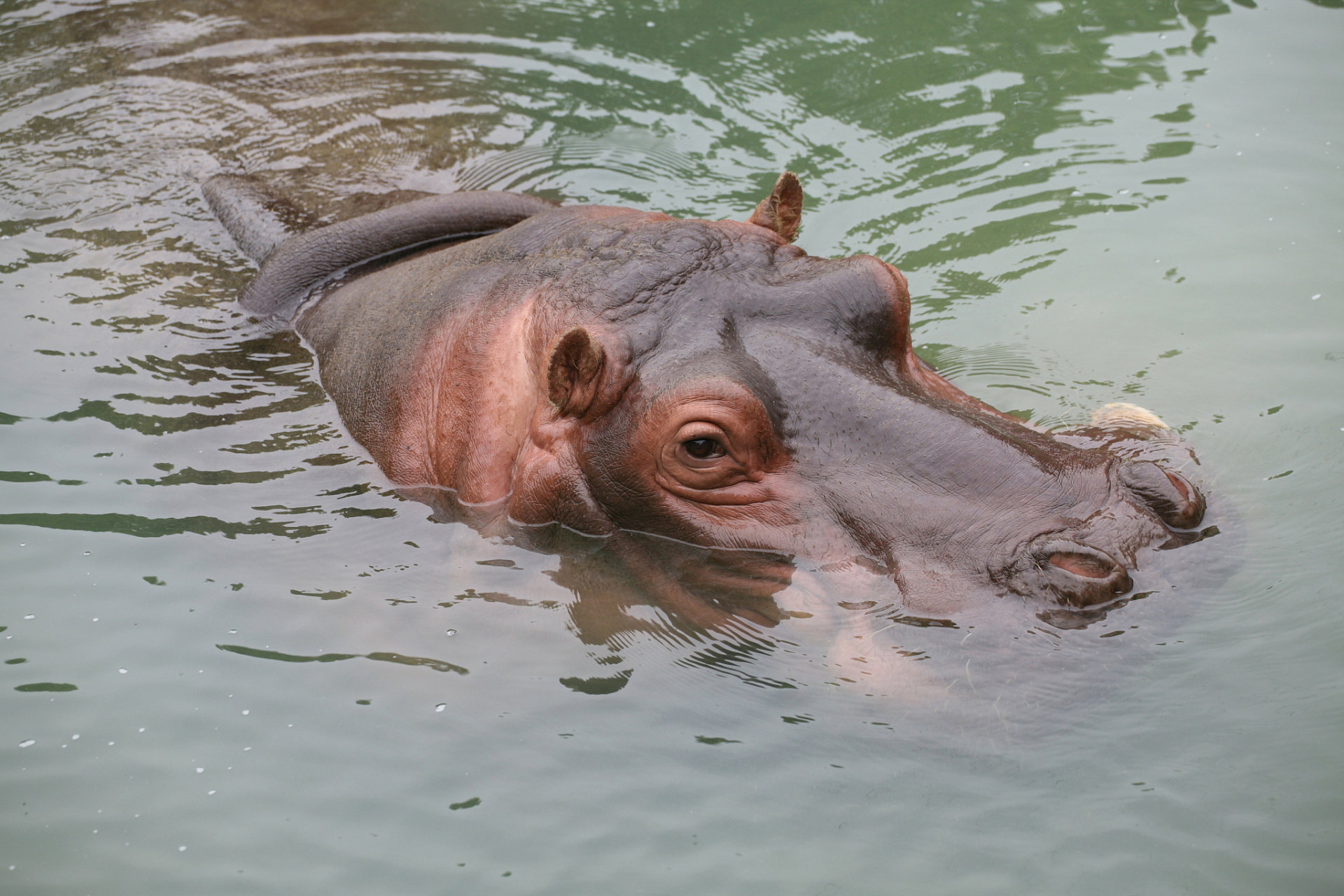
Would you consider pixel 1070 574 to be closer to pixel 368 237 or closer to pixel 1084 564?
pixel 1084 564

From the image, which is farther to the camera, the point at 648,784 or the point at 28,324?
the point at 28,324

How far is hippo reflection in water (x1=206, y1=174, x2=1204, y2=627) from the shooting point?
147 inches

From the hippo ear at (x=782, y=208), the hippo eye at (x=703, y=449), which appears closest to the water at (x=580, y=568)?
the hippo eye at (x=703, y=449)

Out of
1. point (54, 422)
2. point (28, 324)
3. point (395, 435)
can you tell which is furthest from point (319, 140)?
point (395, 435)

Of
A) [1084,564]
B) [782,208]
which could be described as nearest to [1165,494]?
[1084,564]

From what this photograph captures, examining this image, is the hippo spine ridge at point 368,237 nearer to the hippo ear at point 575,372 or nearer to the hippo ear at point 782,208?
the hippo ear at point 782,208

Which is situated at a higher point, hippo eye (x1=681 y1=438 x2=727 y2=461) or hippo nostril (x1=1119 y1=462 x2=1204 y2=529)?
hippo eye (x1=681 y1=438 x2=727 y2=461)

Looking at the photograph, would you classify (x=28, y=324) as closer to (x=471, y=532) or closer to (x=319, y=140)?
(x=319, y=140)

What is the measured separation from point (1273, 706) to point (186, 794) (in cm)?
371

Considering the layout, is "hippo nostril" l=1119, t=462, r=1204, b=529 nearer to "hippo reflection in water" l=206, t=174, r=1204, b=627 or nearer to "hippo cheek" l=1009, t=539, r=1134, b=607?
"hippo reflection in water" l=206, t=174, r=1204, b=627

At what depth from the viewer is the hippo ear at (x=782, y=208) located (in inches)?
194

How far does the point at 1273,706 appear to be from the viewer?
3.70m

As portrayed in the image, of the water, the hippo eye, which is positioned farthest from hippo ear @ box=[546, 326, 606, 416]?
the water

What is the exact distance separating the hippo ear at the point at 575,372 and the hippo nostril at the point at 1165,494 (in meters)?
1.91
